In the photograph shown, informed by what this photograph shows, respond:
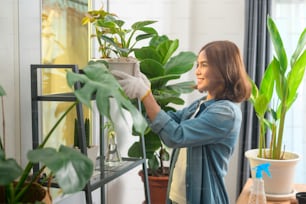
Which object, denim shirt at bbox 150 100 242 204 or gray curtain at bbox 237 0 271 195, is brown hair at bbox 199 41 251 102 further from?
gray curtain at bbox 237 0 271 195

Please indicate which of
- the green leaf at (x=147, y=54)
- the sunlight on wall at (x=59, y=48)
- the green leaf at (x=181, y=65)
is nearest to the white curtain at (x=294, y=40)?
the green leaf at (x=181, y=65)

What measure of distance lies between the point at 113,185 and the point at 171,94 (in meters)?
0.88

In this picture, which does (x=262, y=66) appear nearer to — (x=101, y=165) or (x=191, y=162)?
(x=191, y=162)

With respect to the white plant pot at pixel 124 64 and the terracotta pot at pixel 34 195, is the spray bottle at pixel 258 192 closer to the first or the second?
the white plant pot at pixel 124 64

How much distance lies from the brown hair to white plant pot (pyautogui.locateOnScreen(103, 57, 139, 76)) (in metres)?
0.33

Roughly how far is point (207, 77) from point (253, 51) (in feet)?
3.56

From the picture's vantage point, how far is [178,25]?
300cm

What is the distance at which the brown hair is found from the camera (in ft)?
5.95

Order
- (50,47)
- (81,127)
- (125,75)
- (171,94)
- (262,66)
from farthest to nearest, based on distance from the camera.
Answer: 1. (262,66)
2. (171,94)
3. (50,47)
4. (125,75)
5. (81,127)

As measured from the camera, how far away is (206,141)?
5.72ft

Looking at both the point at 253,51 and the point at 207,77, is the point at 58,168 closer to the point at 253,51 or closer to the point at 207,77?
the point at 207,77

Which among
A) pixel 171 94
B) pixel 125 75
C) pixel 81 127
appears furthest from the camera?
pixel 171 94

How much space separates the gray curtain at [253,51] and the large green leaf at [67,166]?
204 cm

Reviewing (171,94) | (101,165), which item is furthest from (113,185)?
(101,165)
